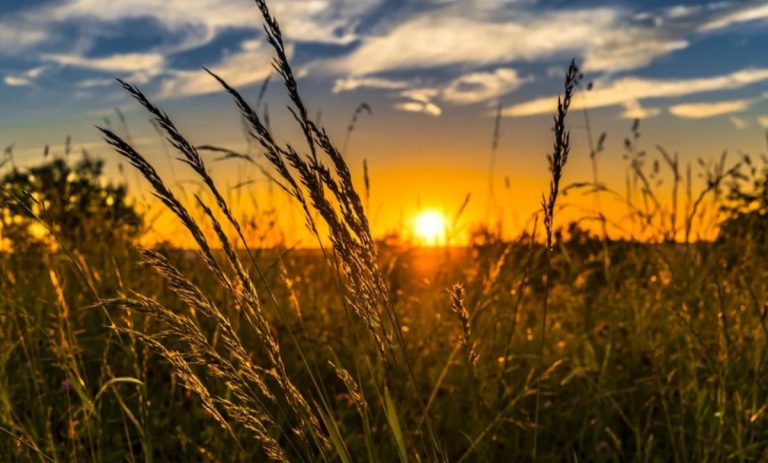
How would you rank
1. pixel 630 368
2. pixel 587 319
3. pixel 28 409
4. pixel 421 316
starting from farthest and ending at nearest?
1. pixel 421 316
2. pixel 587 319
3. pixel 630 368
4. pixel 28 409

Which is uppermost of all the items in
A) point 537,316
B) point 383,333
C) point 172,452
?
point 383,333

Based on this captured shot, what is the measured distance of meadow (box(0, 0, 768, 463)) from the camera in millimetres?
1341

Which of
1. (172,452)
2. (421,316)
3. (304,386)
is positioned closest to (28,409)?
(172,452)

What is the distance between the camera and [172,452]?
2.99 meters

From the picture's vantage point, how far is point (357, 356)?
8.85 feet

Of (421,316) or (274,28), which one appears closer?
(274,28)

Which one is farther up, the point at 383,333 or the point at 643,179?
the point at 643,179

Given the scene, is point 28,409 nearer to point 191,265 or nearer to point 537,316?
point 191,265

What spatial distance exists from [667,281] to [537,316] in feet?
3.59

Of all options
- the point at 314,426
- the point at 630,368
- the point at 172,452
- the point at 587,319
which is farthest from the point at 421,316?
the point at 314,426

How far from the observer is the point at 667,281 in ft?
13.3

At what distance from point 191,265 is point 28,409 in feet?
7.02

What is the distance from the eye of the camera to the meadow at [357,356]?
1.34 meters

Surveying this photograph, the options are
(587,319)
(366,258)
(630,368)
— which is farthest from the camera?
(587,319)
